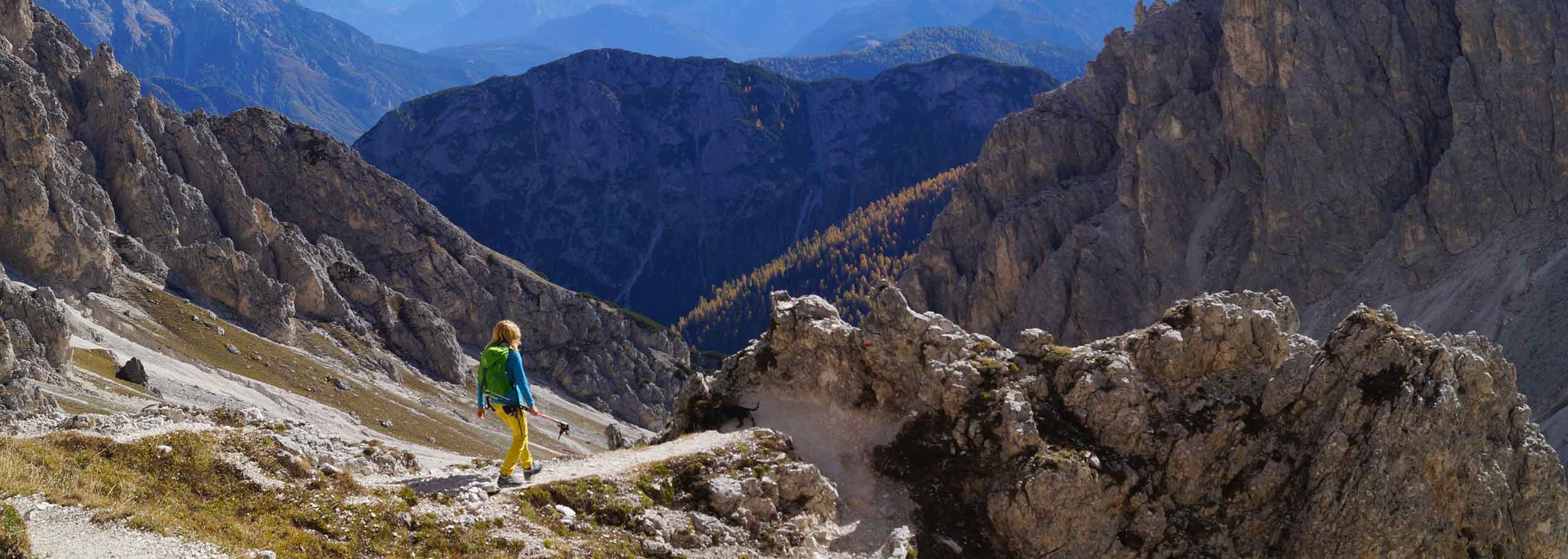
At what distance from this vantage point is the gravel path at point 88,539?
2044cm

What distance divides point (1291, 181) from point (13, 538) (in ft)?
472

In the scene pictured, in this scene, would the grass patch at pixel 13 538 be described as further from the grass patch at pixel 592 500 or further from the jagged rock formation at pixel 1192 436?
the jagged rock formation at pixel 1192 436

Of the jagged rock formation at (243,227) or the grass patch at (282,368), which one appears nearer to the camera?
the grass patch at (282,368)

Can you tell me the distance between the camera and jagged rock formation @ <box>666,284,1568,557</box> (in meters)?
34.1

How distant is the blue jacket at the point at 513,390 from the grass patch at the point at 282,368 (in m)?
89.0

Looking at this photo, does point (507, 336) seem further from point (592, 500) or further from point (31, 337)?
point (31, 337)

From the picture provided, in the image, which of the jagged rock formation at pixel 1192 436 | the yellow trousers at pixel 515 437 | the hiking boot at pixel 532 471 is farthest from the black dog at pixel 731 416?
the yellow trousers at pixel 515 437

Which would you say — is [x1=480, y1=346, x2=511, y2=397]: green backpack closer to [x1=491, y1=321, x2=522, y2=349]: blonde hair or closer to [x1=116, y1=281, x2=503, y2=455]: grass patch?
[x1=491, y1=321, x2=522, y2=349]: blonde hair

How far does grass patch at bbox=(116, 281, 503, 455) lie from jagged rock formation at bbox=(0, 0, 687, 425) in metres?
5.89

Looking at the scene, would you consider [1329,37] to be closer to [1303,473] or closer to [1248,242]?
[1248,242]

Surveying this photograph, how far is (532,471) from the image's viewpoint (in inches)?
1143

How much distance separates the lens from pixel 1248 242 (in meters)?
146

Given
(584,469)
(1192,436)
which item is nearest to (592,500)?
(584,469)

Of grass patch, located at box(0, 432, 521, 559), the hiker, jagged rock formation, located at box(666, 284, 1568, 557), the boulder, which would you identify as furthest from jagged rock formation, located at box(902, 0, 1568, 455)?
the boulder
